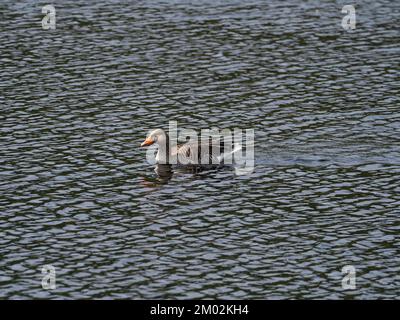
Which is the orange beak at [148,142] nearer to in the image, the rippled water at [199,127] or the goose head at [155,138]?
the goose head at [155,138]

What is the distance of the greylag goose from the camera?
37.7m

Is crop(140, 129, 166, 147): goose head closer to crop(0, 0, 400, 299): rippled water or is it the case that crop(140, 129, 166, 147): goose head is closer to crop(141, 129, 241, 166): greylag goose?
crop(141, 129, 241, 166): greylag goose

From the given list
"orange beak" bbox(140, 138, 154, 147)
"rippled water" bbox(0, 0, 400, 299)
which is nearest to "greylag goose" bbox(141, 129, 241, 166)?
"orange beak" bbox(140, 138, 154, 147)

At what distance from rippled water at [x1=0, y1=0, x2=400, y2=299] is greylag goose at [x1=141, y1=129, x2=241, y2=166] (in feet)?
3.10

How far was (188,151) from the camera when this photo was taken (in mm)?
38062

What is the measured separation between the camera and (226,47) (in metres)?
51.8

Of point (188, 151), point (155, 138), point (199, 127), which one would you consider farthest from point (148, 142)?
point (199, 127)

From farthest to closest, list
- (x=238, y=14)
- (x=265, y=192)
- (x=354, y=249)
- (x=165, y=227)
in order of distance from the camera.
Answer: (x=238, y=14) < (x=265, y=192) < (x=165, y=227) < (x=354, y=249)

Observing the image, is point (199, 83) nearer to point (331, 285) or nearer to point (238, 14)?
point (238, 14)

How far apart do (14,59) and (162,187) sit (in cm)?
1753

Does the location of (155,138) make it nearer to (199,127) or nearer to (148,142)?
(148,142)

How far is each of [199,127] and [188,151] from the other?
319 centimetres

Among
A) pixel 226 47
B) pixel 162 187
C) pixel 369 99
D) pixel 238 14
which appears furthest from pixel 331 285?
pixel 238 14
